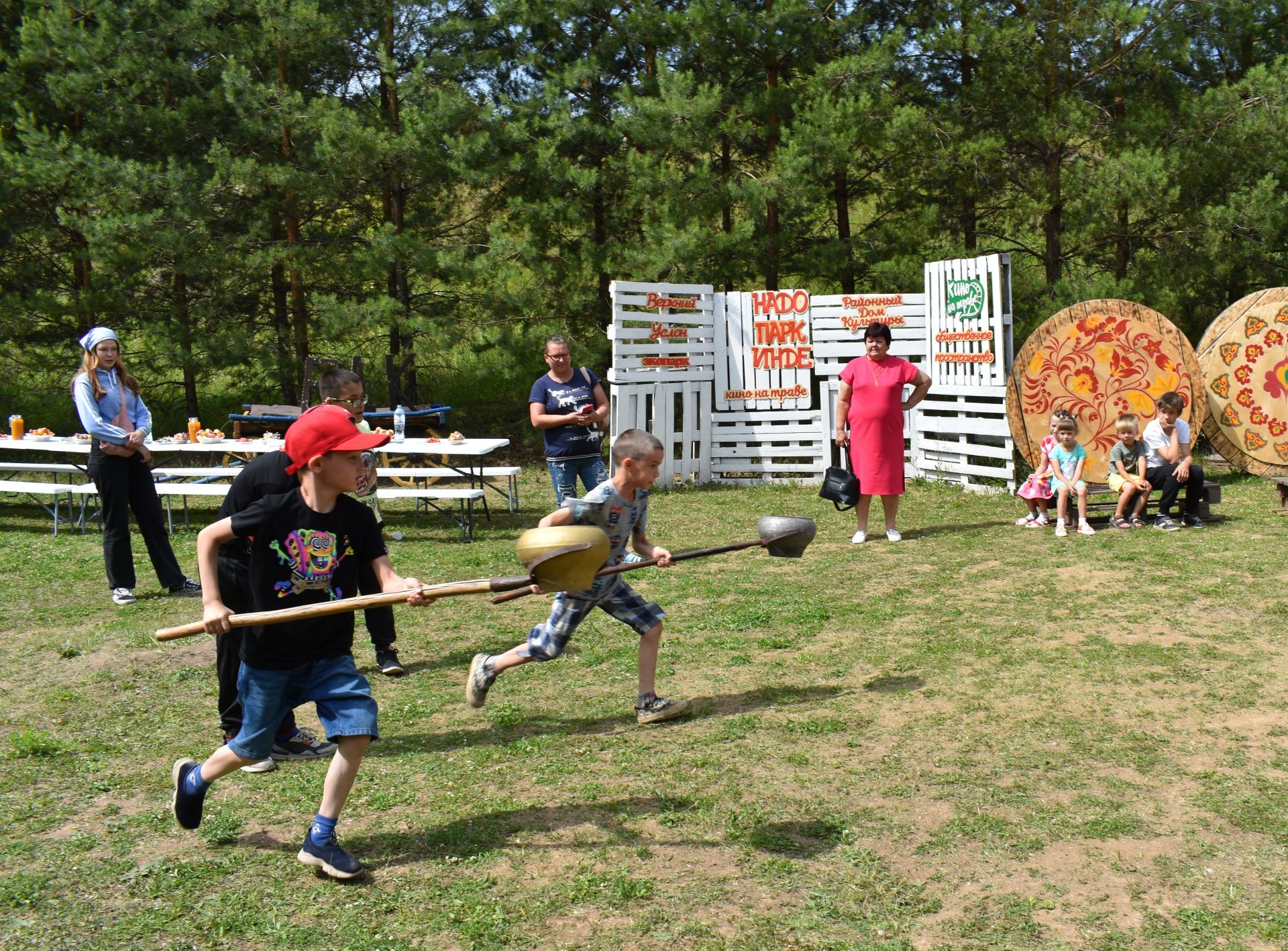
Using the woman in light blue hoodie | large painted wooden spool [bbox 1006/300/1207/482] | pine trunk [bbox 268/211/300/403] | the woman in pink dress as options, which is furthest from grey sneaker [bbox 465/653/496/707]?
pine trunk [bbox 268/211/300/403]

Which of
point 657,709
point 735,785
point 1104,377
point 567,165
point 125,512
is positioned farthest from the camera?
point 567,165

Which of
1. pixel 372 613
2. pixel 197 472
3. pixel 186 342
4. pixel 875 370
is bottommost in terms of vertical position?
pixel 372 613

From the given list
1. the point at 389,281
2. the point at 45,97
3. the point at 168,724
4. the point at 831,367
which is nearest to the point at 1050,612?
the point at 168,724

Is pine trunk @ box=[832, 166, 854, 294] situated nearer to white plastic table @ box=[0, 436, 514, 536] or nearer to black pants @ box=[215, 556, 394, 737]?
white plastic table @ box=[0, 436, 514, 536]

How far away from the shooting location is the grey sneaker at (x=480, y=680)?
5531mm

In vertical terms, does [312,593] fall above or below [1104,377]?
below

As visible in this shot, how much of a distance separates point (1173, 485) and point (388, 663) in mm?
7308

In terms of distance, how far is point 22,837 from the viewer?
14.9 feet

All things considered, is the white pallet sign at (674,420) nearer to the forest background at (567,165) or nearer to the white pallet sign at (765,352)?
the white pallet sign at (765,352)

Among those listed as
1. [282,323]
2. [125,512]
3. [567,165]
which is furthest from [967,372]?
[282,323]

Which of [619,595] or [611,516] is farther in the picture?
[619,595]

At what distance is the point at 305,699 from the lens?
13.6 feet

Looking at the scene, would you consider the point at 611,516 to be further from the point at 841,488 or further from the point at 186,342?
the point at 186,342

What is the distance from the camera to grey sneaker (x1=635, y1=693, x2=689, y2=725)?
5.67m
